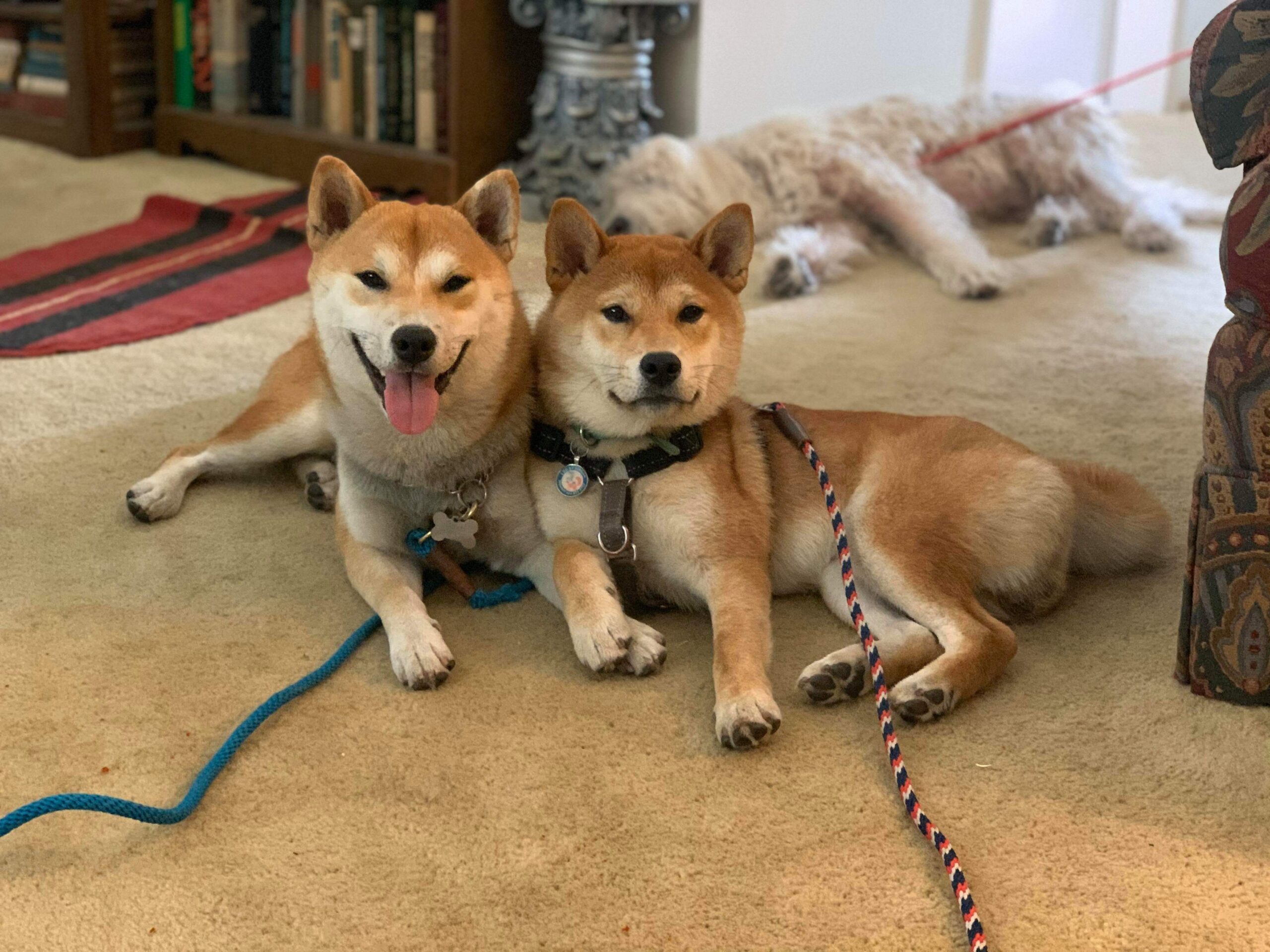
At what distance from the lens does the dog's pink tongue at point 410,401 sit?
1.68m

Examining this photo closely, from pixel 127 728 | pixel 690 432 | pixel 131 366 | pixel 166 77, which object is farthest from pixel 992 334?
pixel 166 77

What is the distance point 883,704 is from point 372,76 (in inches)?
133

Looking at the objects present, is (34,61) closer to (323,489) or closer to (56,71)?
(56,71)

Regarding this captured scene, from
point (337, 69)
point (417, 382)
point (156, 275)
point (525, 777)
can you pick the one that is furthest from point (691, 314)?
point (337, 69)

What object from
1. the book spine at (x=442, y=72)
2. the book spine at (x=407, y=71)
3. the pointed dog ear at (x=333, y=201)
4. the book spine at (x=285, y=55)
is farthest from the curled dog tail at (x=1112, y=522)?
the book spine at (x=285, y=55)

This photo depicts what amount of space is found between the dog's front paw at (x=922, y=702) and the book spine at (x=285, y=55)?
374 centimetres

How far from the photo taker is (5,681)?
1.63 meters

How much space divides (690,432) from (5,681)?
99 centimetres

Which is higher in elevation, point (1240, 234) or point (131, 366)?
point (1240, 234)

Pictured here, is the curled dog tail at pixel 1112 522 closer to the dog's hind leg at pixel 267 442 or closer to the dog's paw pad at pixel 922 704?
the dog's paw pad at pixel 922 704

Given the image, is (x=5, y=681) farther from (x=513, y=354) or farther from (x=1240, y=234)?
(x=1240, y=234)

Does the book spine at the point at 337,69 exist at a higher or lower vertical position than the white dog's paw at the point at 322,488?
higher

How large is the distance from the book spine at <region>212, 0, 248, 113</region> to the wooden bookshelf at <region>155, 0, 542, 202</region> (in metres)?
0.06

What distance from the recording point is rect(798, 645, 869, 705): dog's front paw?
1.63 metres
